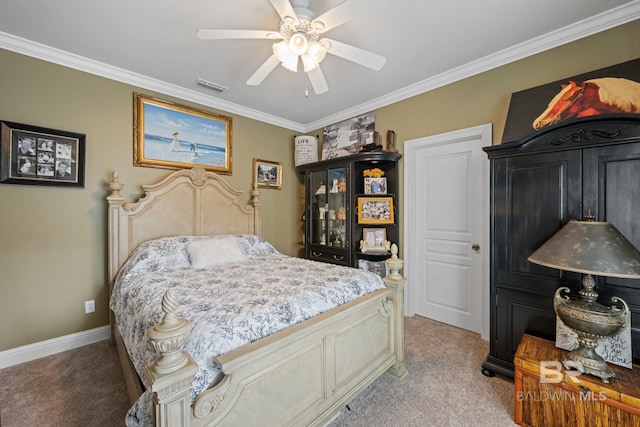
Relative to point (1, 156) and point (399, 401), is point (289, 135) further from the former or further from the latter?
point (399, 401)

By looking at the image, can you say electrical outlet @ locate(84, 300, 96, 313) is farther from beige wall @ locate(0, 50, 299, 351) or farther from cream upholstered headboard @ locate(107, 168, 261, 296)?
cream upholstered headboard @ locate(107, 168, 261, 296)

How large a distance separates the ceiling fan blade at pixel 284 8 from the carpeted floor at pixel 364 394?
252 centimetres

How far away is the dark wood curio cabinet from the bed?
3.08 feet

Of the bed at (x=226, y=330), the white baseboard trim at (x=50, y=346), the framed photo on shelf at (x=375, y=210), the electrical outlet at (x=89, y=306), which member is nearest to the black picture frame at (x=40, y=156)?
the bed at (x=226, y=330)

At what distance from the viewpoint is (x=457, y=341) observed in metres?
2.60

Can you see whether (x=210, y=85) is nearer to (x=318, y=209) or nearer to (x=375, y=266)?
(x=318, y=209)

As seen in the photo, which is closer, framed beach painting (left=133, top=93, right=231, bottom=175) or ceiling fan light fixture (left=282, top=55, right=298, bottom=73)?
ceiling fan light fixture (left=282, top=55, right=298, bottom=73)

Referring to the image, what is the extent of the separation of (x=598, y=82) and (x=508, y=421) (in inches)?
98.2

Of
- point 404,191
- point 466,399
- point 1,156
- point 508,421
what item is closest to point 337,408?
point 466,399

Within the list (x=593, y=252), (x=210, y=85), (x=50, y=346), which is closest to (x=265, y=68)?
(x=210, y=85)

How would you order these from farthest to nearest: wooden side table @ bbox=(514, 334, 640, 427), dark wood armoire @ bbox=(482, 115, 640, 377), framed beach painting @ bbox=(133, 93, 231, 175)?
framed beach painting @ bbox=(133, 93, 231, 175) < dark wood armoire @ bbox=(482, 115, 640, 377) < wooden side table @ bbox=(514, 334, 640, 427)

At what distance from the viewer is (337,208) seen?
366 cm

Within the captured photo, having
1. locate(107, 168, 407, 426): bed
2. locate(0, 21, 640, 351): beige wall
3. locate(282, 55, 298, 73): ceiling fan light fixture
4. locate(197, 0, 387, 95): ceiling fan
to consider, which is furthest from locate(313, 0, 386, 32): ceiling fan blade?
locate(0, 21, 640, 351): beige wall

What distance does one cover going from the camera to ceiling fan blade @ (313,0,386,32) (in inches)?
56.4
